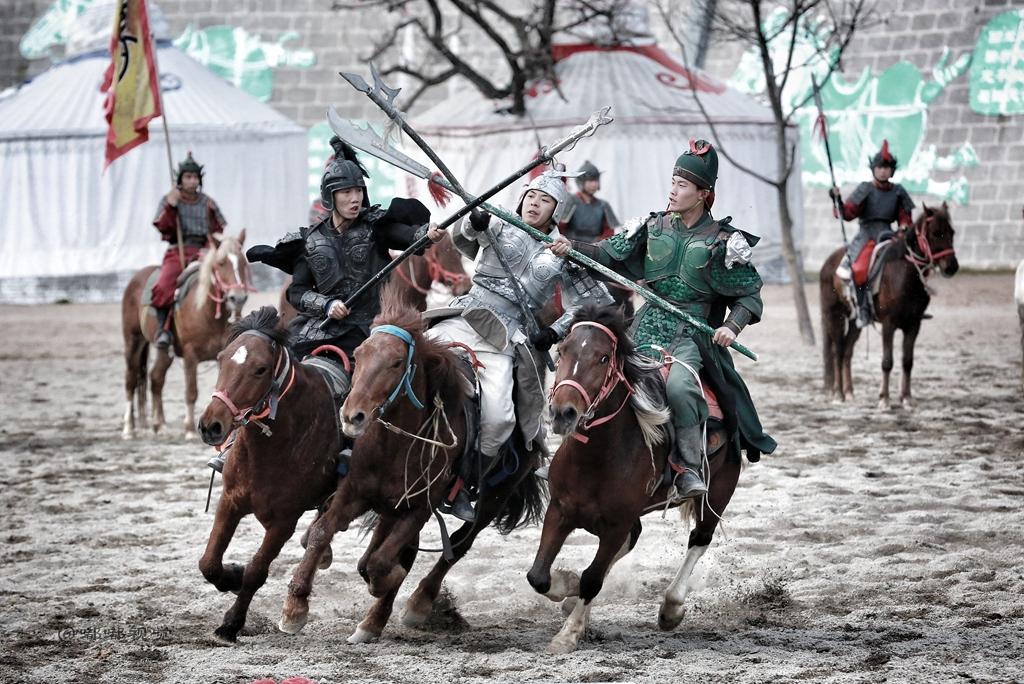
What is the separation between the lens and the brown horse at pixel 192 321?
33.1ft

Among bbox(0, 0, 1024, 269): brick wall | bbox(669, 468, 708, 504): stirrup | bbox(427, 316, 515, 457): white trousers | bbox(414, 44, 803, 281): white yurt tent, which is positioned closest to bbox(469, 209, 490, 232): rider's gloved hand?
bbox(427, 316, 515, 457): white trousers

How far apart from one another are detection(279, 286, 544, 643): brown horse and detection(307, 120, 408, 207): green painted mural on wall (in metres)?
17.3

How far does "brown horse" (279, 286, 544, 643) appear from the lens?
16.2ft

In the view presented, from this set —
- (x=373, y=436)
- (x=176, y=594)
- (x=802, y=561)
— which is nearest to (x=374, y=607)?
(x=373, y=436)

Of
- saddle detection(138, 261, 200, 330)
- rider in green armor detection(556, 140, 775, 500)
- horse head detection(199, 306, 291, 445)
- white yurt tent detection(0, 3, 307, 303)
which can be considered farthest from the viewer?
white yurt tent detection(0, 3, 307, 303)

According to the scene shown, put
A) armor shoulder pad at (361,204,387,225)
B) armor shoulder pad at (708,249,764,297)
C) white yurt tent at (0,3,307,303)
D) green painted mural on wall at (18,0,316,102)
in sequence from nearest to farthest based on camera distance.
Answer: armor shoulder pad at (708,249,764,297) < armor shoulder pad at (361,204,387,225) < white yurt tent at (0,3,307,303) < green painted mural on wall at (18,0,316,102)

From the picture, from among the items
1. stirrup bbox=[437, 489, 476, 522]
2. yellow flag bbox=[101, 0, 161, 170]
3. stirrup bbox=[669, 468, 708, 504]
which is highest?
yellow flag bbox=[101, 0, 161, 170]

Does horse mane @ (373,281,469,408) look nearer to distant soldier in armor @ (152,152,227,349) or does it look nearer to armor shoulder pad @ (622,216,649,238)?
armor shoulder pad @ (622,216,649,238)

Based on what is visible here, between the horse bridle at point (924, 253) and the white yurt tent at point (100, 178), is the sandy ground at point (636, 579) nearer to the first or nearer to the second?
the horse bridle at point (924, 253)

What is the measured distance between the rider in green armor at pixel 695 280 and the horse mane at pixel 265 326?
131cm

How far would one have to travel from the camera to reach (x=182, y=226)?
11008mm

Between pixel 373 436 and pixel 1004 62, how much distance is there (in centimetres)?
1899

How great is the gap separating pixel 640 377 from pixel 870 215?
7.25m

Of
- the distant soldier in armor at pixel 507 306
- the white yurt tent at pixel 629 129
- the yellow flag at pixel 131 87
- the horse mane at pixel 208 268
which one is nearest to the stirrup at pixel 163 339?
the horse mane at pixel 208 268
